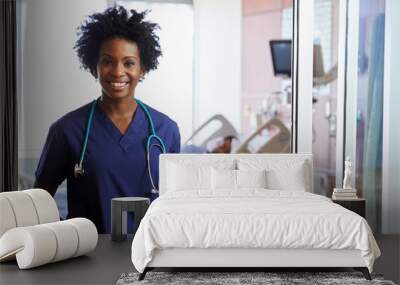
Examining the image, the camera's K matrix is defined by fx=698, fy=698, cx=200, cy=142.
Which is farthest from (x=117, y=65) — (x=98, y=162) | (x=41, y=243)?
(x=41, y=243)

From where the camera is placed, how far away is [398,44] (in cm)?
705

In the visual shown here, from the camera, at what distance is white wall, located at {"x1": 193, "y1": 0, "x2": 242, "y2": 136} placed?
733 centimetres

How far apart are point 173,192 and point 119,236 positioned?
750 millimetres

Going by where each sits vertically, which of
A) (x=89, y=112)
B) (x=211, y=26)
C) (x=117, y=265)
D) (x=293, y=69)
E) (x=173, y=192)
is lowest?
(x=117, y=265)

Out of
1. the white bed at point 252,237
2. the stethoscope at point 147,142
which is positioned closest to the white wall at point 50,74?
the stethoscope at point 147,142

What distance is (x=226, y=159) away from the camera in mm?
6781

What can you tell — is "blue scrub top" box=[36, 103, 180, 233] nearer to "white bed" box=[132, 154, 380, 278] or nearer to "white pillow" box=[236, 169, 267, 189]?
"white pillow" box=[236, 169, 267, 189]

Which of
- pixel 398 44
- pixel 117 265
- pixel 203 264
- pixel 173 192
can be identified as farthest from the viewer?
pixel 398 44

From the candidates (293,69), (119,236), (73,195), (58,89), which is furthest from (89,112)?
(293,69)

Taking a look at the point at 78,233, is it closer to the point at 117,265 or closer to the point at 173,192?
the point at 117,265

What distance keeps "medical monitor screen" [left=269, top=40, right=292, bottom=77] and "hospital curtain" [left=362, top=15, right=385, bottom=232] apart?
0.85 metres

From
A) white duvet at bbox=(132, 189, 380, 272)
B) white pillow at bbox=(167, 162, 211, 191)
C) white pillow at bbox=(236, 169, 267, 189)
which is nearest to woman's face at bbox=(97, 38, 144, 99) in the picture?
white pillow at bbox=(167, 162, 211, 191)

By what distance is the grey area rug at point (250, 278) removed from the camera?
4.74 m

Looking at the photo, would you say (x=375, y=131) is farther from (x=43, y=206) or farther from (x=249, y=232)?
(x=43, y=206)
